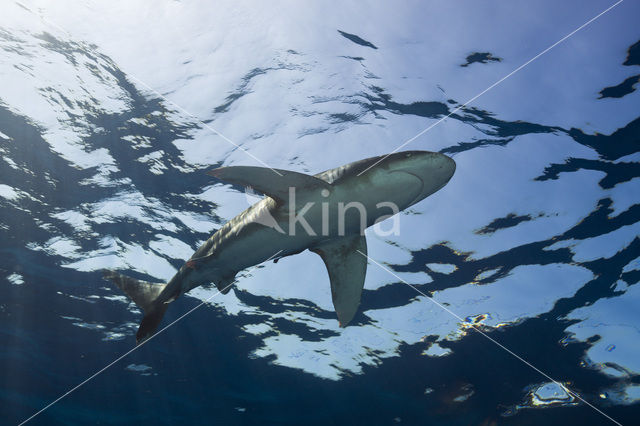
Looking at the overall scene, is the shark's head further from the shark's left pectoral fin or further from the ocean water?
the ocean water

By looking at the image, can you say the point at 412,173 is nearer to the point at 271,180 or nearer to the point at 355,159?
the point at 271,180

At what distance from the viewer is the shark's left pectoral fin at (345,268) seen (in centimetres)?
530

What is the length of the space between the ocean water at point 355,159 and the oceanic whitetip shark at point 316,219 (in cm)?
521

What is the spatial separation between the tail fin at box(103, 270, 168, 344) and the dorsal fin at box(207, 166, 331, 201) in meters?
2.90

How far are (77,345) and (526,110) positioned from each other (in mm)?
25001

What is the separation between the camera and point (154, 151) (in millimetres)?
10898

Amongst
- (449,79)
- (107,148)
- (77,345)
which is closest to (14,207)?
(107,148)

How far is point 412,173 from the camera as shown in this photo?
154 inches

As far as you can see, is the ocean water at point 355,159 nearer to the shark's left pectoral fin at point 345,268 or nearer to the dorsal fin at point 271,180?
the shark's left pectoral fin at point 345,268

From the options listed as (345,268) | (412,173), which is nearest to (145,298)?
(345,268)

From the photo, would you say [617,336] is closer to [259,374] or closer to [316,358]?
[316,358]

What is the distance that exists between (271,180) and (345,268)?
1.88m

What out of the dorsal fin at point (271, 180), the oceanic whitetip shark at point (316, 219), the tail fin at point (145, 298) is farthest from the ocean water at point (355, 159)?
the dorsal fin at point (271, 180)

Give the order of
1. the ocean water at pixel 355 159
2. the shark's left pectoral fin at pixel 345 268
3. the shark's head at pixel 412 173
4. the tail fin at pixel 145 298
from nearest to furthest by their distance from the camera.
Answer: the shark's head at pixel 412 173 < the shark's left pectoral fin at pixel 345 268 < the tail fin at pixel 145 298 < the ocean water at pixel 355 159
